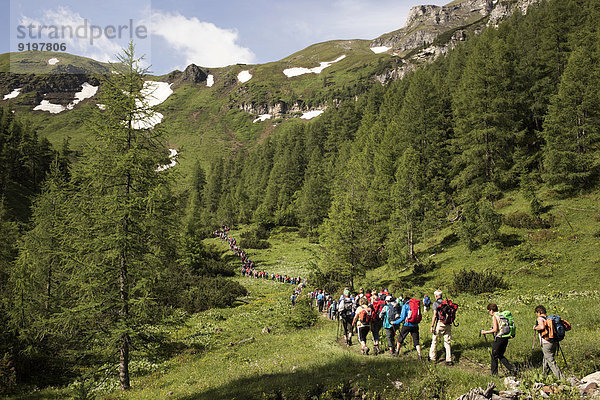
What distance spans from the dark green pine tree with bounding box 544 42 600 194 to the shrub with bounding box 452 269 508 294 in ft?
44.4

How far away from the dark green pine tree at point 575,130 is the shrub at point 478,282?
13.5 metres

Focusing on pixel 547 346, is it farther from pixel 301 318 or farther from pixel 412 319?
pixel 301 318

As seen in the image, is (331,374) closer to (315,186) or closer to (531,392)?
(531,392)

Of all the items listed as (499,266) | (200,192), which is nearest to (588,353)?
(499,266)

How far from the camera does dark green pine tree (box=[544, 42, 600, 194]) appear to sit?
26609 mm

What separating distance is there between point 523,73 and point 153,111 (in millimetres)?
40782

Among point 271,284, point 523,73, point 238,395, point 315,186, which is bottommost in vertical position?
point 271,284

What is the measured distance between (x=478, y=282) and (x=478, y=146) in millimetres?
18746

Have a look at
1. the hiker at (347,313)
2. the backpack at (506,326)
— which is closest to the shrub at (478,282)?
the hiker at (347,313)

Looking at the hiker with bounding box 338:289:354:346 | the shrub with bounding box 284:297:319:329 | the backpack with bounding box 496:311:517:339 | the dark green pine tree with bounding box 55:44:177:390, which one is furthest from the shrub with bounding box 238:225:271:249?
the backpack with bounding box 496:311:517:339

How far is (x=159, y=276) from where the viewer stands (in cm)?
1243

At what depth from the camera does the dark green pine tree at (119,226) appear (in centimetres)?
1181

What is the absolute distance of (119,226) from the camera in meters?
12.1

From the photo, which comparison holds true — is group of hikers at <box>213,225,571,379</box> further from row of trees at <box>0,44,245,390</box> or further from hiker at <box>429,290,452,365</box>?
row of trees at <box>0,44,245,390</box>
